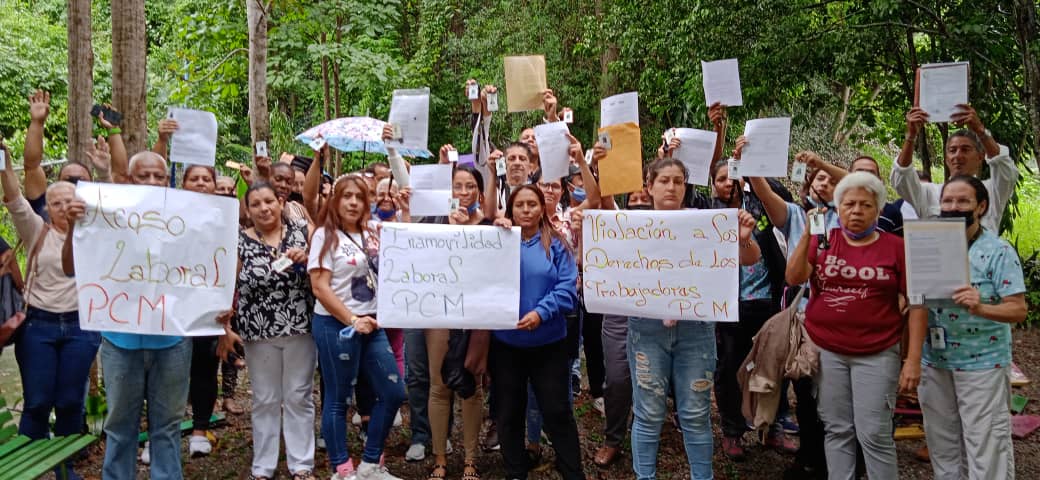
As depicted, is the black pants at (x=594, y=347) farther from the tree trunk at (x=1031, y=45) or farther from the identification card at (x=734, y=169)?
the tree trunk at (x=1031, y=45)

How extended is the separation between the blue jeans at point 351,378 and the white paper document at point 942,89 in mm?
3490

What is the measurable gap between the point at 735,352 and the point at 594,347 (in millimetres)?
1271

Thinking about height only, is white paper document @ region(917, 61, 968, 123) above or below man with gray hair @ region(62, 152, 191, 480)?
above

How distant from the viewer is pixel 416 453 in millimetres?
5406

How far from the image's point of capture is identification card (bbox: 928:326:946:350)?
401cm

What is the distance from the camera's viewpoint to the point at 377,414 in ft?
15.6

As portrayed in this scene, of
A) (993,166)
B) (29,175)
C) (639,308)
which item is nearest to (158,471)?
(29,175)

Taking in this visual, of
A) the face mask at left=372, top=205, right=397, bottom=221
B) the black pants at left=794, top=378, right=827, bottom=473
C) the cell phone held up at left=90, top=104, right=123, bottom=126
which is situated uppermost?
the cell phone held up at left=90, top=104, right=123, bottom=126

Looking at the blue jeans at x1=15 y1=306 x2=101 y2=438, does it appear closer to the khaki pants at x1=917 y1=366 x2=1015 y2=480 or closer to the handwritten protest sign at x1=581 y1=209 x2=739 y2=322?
the handwritten protest sign at x1=581 y1=209 x2=739 y2=322

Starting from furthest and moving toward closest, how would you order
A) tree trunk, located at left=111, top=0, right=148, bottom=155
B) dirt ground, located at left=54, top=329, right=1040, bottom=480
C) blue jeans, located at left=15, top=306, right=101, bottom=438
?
tree trunk, located at left=111, top=0, right=148, bottom=155
dirt ground, located at left=54, top=329, right=1040, bottom=480
blue jeans, located at left=15, top=306, right=101, bottom=438

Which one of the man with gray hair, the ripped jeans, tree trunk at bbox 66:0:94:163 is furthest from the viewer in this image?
tree trunk at bbox 66:0:94:163

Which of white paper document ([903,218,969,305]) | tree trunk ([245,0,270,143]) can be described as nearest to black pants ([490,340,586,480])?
white paper document ([903,218,969,305])

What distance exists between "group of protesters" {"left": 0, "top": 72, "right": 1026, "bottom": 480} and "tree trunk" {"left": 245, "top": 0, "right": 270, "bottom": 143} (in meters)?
3.42

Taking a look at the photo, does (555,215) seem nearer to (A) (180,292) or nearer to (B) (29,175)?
(A) (180,292)
